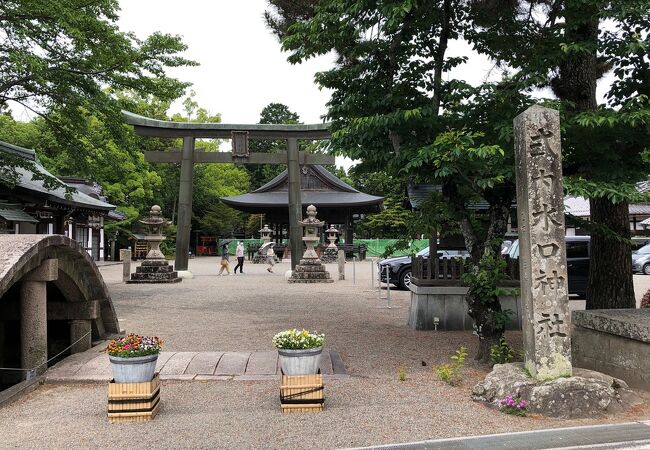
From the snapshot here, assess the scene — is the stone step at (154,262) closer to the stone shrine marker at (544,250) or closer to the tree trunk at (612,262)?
the tree trunk at (612,262)

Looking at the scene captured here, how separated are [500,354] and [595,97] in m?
4.76

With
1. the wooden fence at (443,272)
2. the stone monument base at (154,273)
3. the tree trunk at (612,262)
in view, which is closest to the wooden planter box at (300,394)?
the wooden fence at (443,272)

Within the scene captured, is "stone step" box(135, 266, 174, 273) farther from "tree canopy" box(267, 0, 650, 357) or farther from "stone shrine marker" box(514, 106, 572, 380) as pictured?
"stone shrine marker" box(514, 106, 572, 380)

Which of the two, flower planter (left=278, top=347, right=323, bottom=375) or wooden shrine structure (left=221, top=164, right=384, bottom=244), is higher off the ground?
wooden shrine structure (left=221, top=164, right=384, bottom=244)

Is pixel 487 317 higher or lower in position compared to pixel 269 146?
lower

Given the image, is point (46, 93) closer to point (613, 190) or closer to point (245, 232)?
point (613, 190)

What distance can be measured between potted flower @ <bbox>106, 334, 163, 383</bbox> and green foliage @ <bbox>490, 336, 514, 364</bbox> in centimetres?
385

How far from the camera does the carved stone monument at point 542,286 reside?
474cm

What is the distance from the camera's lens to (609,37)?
19.4 feet

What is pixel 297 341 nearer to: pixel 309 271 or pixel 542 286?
pixel 542 286

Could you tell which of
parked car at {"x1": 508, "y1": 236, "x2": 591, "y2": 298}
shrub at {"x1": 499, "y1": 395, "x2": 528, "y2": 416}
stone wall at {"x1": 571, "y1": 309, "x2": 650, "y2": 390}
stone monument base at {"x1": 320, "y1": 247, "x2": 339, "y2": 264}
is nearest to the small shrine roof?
stone monument base at {"x1": 320, "y1": 247, "x2": 339, "y2": 264}

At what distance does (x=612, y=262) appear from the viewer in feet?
26.2

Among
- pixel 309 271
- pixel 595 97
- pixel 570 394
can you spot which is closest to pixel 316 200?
pixel 309 271

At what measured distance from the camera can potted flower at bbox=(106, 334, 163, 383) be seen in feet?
15.0
